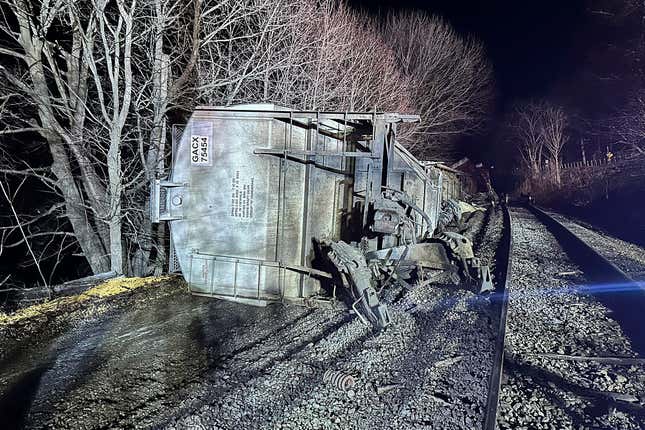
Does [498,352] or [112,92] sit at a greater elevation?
[112,92]

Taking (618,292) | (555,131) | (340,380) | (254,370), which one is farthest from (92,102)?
(555,131)

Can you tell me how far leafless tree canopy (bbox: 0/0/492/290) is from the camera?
23.6 ft

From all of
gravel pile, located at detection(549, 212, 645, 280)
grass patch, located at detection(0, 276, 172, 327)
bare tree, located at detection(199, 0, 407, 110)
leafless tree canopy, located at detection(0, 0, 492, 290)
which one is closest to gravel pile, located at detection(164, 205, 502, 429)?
grass patch, located at detection(0, 276, 172, 327)

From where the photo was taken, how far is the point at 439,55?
29109 mm

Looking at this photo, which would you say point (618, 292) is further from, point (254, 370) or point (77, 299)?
point (77, 299)

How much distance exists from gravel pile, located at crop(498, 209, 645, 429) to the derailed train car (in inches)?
59.2

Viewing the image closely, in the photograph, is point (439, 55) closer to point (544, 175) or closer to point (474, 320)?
point (544, 175)

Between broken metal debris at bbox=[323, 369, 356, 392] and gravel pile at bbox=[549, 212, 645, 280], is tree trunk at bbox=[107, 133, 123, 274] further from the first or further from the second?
gravel pile at bbox=[549, 212, 645, 280]

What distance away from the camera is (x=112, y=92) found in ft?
26.3

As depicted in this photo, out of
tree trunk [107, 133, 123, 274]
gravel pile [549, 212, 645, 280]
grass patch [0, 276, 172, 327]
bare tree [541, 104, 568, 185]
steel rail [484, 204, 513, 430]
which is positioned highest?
bare tree [541, 104, 568, 185]

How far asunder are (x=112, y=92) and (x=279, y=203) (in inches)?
189

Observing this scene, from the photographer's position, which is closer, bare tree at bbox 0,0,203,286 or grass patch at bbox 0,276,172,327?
grass patch at bbox 0,276,172,327

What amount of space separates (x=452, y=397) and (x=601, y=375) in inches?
63.0

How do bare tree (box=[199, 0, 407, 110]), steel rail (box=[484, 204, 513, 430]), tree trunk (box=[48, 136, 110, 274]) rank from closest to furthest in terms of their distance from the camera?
steel rail (box=[484, 204, 513, 430]), tree trunk (box=[48, 136, 110, 274]), bare tree (box=[199, 0, 407, 110])
